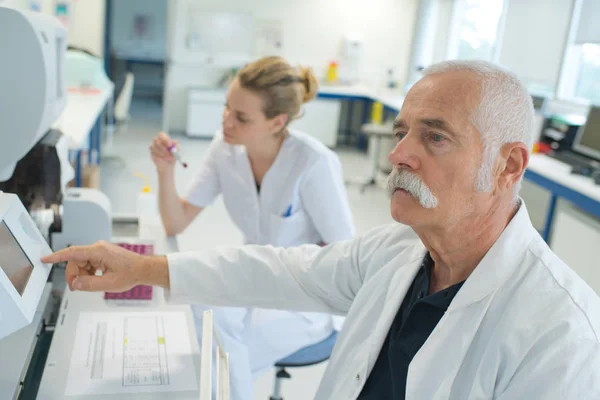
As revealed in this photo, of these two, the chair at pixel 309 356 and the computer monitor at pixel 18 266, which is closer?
the computer monitor at pixel 18 266

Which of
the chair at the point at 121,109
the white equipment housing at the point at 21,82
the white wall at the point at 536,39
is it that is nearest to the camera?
the white equipment housing at the point at 21,82

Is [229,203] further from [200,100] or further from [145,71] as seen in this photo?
[145,71]

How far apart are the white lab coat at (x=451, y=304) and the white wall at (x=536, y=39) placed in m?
4.74

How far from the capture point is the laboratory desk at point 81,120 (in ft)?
10.6

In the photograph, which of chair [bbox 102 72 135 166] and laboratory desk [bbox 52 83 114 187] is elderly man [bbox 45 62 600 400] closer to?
laboratory desk [bbox 52 83 114 187]

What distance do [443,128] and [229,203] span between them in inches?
46.5

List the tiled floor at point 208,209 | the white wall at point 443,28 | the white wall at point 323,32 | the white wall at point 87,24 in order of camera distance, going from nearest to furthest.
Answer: the tiled floor at point 208,209, the white wall at point 87,24, the white wall at point 323,32, the white wall at point 443,28

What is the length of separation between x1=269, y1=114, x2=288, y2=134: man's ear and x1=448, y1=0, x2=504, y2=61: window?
16.8 feet

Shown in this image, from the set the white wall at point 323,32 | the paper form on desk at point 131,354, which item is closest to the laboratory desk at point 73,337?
the paper form on desk at point 131,354

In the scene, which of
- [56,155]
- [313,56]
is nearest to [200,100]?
[313,56]

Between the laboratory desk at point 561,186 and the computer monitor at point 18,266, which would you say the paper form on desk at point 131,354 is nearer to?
the computer monitor at point 18,266

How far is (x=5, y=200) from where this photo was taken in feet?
2.98

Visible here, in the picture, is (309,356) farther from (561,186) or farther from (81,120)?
(81,120)

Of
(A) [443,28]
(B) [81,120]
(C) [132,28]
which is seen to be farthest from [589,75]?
(C) [132,28]
